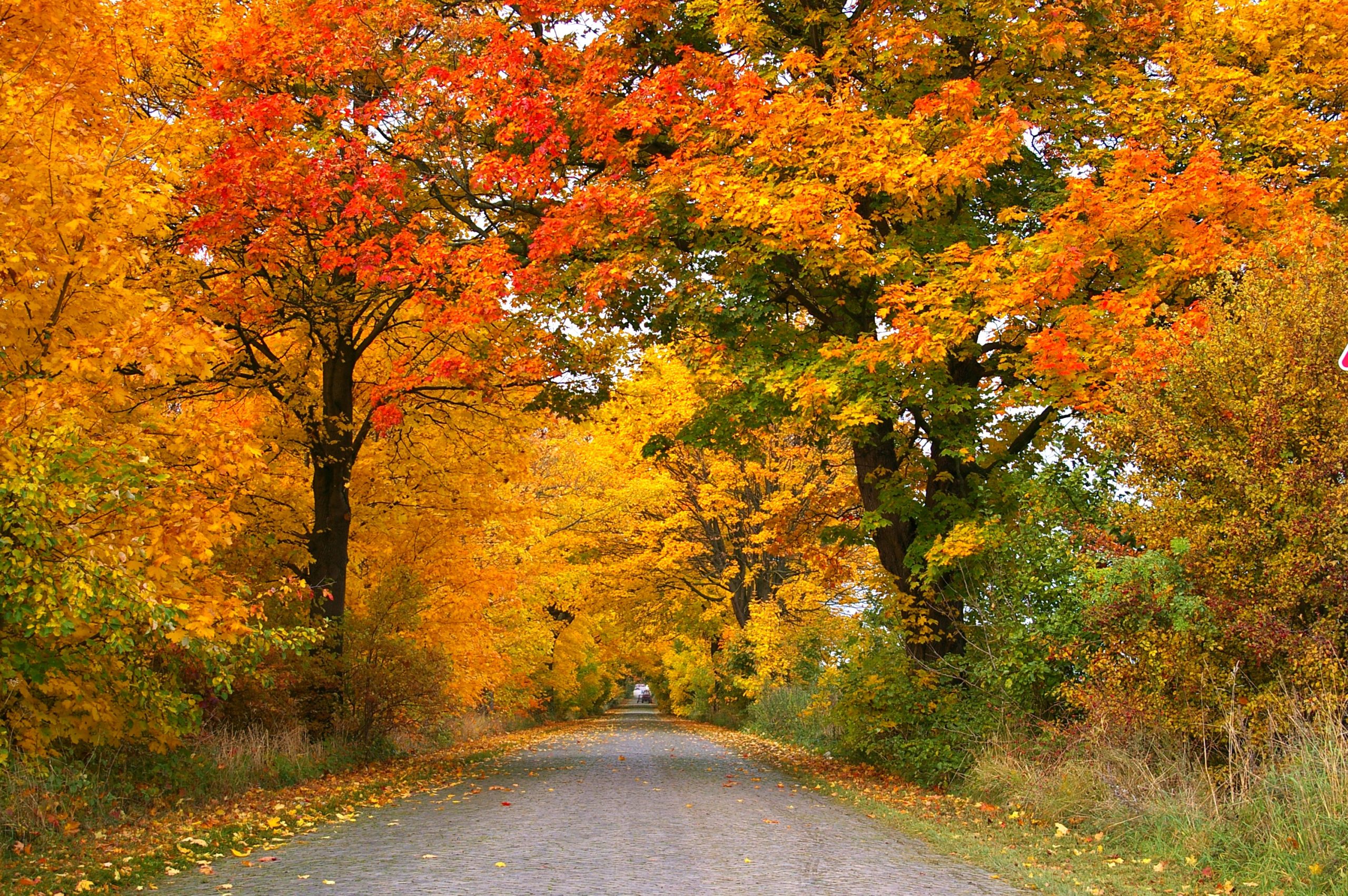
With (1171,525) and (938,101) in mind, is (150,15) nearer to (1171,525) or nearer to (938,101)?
(938,101)

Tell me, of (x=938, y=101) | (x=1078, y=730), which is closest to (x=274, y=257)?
(x=938, y=101)

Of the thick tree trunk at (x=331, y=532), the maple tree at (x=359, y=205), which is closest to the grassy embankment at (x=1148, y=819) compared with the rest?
the maple tree at (x=359, y=205)

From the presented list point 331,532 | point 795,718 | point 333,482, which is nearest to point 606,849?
point 331,532

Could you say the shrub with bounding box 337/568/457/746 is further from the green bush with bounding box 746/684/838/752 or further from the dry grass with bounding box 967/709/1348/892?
the dry grass with bounding box 967/709/1348/892

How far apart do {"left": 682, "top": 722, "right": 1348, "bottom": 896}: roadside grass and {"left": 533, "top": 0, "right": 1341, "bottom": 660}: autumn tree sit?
360cm

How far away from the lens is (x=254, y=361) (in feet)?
48.9

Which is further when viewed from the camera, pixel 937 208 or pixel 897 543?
pixel 897 543

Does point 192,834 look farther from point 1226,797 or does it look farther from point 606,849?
point 1226,797

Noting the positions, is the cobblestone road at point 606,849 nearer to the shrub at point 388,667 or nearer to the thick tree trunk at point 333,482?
the shrub at point 388,667

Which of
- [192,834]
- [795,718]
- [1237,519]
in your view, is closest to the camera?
[1237,519]

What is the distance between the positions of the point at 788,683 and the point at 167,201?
20.9 meters

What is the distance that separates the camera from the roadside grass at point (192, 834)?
6.77 m

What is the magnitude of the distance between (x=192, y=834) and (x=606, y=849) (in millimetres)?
3477

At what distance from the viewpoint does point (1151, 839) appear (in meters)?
8.15
